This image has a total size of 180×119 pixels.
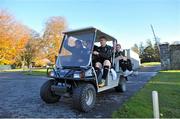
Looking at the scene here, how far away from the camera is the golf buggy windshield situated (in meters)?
5.88

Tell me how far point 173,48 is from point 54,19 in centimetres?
2224

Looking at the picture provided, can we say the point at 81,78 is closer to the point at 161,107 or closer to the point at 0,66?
the point at 161,107

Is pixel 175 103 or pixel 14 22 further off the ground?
pixel 14 22

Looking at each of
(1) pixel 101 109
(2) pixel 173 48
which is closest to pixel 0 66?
A: (2) pixel 173 48

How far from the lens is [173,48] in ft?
64.0

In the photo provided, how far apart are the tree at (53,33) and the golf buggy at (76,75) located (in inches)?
1111

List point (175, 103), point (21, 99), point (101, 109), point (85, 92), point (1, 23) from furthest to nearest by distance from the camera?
1. point (1, 23)
2. point (21, 99)
3. point (175, 103)
4. point (101, 109)
5. point (85, 92)

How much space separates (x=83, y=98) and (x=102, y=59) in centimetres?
180

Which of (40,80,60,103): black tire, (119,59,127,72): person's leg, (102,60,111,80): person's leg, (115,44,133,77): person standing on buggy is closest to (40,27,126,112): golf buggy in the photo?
(40,80,60,103): black tire

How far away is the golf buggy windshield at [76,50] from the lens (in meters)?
5.88

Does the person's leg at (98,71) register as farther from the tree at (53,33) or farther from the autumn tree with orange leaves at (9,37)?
A: the tree at (53,33)

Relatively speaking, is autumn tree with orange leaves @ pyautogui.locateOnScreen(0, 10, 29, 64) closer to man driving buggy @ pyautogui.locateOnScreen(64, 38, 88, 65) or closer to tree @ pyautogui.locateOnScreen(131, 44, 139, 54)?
man driving buggy @ pyautogui.locateOnScreen(64, 38, 88, 65)

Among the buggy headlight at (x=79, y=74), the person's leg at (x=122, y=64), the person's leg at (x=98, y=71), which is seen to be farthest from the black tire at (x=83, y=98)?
the person's leg at (x=122, y=64)

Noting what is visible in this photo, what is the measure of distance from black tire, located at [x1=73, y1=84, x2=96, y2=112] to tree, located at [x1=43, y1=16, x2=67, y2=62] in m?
29.4
